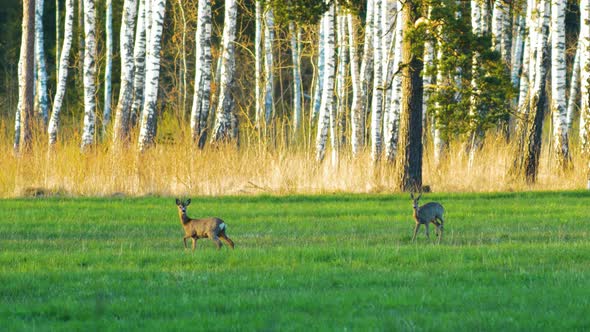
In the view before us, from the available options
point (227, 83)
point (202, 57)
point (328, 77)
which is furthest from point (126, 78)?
point (328, 77)

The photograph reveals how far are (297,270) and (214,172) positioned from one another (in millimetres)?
13960

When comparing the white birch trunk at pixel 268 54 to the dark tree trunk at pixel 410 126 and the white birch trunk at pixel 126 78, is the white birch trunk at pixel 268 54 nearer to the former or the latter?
the white birch trunk at pixel 126 78

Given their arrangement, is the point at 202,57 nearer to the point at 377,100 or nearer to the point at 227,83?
the point at 227,83

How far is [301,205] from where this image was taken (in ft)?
76.6

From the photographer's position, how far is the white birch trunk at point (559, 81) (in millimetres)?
28641

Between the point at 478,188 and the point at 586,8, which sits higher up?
the point at 586,8

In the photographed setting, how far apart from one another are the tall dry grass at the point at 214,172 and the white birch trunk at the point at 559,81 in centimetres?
80

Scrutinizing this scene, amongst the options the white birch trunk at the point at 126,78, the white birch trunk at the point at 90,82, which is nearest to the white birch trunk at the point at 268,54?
the white birch trunk at the point at 126,78

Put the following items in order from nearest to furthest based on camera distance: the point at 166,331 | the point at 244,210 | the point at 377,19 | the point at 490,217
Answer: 1. the point at 166,331
2. the point at 490,217
3. the point at 244,210
4. the point at 377,19

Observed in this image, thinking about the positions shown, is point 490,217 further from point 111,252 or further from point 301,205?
point 111,252

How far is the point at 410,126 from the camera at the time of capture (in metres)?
27.1

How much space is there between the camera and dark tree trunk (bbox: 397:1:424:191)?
2669 cm

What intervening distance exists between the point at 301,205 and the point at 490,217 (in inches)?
164

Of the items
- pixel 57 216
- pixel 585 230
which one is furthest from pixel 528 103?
pixel 57 216
